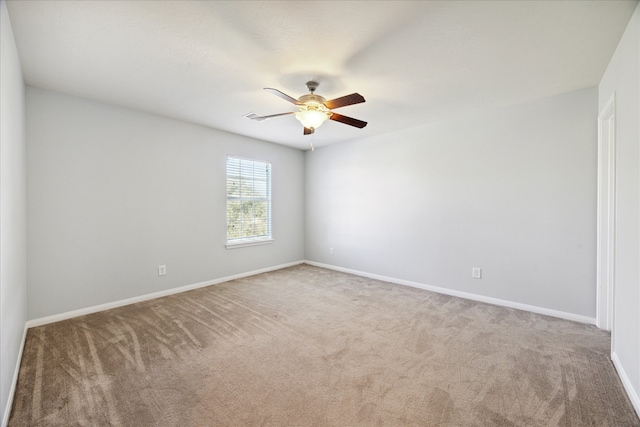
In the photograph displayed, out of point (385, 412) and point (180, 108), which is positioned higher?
point (180, 108)

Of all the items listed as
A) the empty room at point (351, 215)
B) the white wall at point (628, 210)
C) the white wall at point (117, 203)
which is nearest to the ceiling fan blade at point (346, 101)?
the empty room at point (351, 215)

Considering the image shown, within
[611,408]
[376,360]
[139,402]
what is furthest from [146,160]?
[611,408]

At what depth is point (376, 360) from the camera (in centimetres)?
216

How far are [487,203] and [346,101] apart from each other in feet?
7.69

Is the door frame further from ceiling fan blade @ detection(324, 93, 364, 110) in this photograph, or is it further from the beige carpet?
ceiling fan blade @ detection(324, 93, 364, 110)

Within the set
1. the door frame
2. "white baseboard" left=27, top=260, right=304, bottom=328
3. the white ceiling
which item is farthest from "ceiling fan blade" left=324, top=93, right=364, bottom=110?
"white baseboard" left=27, top=260, right=304, bottom=328

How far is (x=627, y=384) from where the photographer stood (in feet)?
5.76

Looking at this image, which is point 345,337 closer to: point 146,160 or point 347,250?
point 347,250

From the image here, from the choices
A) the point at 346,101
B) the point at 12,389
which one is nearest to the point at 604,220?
the point at 346,101

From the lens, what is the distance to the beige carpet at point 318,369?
159 cm

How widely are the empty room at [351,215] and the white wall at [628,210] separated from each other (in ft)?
0.10

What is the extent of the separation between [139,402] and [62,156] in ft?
8.89

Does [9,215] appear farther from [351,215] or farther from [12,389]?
[351,215]

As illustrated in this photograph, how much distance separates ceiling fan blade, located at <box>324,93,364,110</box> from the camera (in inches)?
88.5
